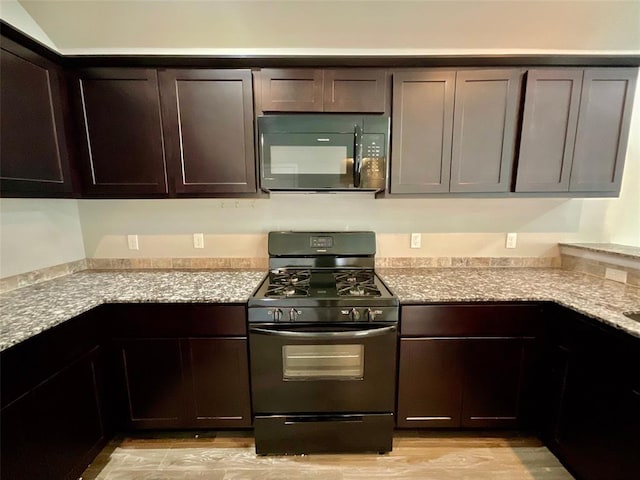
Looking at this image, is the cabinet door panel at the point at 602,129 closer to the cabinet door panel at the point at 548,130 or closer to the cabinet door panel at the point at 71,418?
the cabinet door panel at the point at 548,130

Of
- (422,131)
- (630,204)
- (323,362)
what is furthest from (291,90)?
(630,204)

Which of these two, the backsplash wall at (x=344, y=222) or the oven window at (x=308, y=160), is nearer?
the oven window at (x=308, y=160)

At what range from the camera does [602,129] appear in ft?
6.12

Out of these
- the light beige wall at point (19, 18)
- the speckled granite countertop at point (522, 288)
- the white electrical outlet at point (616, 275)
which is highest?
the light beige wall at point (19, 18)

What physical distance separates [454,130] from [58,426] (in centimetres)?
280

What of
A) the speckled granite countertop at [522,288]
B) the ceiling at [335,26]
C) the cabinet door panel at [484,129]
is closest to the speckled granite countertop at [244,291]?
the speckled granite countertop at [522,288]

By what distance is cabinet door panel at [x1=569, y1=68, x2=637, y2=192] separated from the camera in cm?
181

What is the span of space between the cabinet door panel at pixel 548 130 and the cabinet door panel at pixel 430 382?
1.23 meters

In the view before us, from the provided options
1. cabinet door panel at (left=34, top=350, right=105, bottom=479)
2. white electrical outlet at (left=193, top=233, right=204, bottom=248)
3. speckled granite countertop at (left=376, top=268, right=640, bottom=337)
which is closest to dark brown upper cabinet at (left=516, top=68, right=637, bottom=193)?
speckled granite countertop at (left=376, top=268, right=640, bottom=337)

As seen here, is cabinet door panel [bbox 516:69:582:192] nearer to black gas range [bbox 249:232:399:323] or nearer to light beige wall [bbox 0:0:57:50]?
black gas range [bbox 249:232:399:323]

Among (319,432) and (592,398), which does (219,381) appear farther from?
(592,398)

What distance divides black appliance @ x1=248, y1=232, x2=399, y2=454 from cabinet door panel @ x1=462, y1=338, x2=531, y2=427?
493 millimetres

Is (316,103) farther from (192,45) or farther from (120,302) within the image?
(120,302)

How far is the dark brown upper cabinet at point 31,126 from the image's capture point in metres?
1.47
